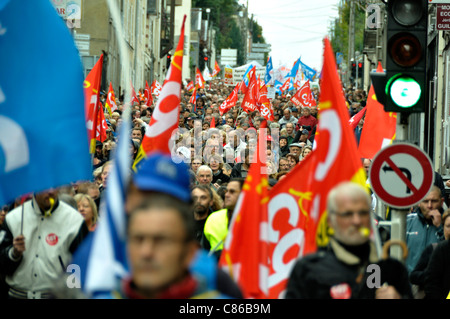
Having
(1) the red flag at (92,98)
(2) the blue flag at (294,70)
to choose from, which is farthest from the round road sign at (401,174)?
(2) the blue flag at (294,70)

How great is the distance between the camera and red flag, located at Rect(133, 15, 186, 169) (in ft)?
27.8

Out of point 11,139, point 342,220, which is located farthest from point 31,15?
point 342,220

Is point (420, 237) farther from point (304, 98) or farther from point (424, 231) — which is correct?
point (304, 98)

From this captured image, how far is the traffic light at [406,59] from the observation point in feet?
28.5

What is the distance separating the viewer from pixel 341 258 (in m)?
4.97

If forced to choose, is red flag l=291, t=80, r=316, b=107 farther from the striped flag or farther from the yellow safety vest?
the striped flag

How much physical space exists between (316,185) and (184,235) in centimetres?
290

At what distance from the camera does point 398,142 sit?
8180mm

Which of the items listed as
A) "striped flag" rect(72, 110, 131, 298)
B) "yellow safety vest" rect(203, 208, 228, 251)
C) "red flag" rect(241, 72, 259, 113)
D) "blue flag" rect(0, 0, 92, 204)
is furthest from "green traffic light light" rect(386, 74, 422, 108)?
"red flag" rect(241, 72, 259, 113)

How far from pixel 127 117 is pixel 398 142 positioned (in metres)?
4.49

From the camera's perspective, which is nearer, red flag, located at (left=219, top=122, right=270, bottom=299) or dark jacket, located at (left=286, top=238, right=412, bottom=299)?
dark jacket, located at (left=286, top=238, right=412, bottom=299)

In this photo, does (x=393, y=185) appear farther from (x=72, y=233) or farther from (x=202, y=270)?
(x=202, y=270)

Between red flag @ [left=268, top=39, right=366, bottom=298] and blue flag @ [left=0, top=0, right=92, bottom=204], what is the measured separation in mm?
1348

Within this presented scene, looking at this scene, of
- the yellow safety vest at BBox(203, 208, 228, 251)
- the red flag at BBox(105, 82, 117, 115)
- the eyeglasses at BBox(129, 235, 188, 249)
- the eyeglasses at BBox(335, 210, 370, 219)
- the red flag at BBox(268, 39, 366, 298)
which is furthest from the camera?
the red flag at BBox(105, 82, 117, 115)
